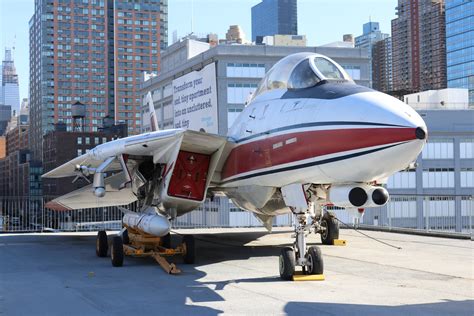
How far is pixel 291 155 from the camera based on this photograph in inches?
373

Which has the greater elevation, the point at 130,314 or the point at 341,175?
the point at 341,175

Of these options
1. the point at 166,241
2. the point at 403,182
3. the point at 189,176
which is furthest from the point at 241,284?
the point at 403,182

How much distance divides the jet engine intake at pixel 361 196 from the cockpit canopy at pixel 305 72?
2.03 metres

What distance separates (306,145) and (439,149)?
76585 millimetres

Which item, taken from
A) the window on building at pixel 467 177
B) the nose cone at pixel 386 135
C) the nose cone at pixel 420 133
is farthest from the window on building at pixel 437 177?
the nose cone at pixel 420 133

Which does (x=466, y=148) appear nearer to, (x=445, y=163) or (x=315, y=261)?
(x=445, y=163)

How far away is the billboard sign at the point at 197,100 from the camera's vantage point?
7419cm

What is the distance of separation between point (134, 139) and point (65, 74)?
154m

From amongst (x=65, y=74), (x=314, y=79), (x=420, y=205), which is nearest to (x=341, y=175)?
(x=314, y=79)

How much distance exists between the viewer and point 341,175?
28.5 ft

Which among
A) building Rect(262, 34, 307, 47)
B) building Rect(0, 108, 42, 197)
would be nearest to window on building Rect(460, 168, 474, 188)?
building Rect(262, 34, 307, 47)

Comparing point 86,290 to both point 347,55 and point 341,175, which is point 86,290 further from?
point 347,55

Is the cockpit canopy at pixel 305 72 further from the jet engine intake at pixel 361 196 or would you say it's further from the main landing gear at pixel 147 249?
the main landing gear at pixel 147 249

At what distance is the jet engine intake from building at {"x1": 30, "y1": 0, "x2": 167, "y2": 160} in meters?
152
